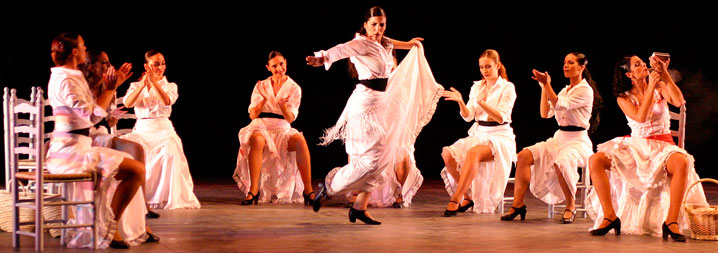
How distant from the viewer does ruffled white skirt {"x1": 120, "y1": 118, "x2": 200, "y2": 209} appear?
22.2 ft

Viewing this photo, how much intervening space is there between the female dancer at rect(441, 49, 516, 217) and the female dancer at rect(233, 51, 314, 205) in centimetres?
129

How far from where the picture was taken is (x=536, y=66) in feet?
34.2

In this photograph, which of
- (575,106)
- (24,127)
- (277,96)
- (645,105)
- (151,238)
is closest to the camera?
(24,127)

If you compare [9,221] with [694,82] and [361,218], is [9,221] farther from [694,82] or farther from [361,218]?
[694,82]

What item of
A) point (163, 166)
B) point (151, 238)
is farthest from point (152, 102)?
point (151, 238)

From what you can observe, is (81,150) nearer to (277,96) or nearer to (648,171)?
(277,96)

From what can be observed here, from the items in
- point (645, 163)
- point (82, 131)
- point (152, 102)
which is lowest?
point (645, 163)

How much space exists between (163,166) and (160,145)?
0.17 meters

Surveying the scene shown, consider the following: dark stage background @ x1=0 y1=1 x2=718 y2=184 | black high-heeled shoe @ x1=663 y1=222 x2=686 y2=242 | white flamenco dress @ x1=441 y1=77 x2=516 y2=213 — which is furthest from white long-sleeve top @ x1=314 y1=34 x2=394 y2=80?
dark stage background @ x1=0 y1=1 x2=718 y2=184

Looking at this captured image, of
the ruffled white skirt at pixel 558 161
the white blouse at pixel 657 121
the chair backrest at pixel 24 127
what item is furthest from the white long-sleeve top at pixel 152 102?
the white blouse at pixel 657 121

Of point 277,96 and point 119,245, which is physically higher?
point 277,96

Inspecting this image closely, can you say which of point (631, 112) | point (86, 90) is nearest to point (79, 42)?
point (86, 90)

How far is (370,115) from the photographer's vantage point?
5.52 meters

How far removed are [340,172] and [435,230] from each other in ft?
2.28
